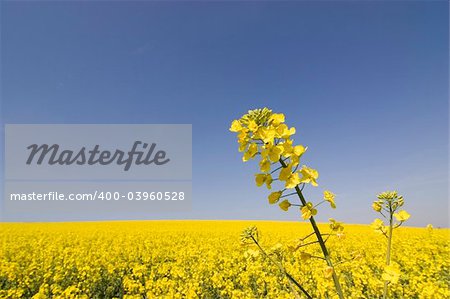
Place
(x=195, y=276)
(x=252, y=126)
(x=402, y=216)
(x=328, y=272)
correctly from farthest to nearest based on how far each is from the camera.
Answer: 1. (x=195, y=276)
2. (x=402, y=216)
3. (x=252, y=126)
4. (x=328, y=272)

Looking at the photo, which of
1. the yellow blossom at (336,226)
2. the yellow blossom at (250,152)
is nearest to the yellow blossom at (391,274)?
the yellow blossom at (336,226)

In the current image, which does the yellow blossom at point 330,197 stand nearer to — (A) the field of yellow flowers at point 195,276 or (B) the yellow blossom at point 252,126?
(B) the yellow blossom at point 252,126

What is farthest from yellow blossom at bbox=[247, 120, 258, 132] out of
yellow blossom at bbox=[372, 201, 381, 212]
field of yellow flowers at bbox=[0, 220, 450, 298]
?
field of yellow flowers at bbox=[0, 220, 450, 298]

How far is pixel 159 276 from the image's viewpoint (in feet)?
26.5

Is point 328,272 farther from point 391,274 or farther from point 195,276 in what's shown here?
point 195,276

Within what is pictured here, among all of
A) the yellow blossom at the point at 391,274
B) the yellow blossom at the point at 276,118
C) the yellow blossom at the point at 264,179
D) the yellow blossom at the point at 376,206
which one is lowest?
the yellow blossom at the point at 391,274

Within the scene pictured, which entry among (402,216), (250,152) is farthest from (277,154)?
(402,216)

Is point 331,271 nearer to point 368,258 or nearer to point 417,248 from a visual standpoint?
point 368,258

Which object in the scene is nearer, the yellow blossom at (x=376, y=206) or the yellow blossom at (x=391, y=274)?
the yellow blossom at (x=391, y=274)

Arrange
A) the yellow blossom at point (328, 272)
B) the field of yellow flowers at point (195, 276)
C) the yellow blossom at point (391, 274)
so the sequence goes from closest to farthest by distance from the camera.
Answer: the yellow blossom at point (328, 272) < the yellow blossom at point (391, 274) < the field of yellow flowers at point (195, 276)

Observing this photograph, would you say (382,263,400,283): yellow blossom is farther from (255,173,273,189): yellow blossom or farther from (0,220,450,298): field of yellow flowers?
(0,220,450,298): field of yellow flowers

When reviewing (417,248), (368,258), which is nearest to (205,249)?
(368,258)

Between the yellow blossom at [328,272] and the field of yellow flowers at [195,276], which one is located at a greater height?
the yellow blossom at [328,272]

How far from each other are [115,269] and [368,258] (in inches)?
300
